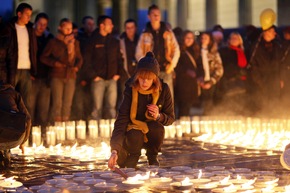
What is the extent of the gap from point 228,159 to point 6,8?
5855mm

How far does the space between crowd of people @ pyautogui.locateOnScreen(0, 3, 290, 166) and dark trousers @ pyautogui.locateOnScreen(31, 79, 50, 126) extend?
0.02 m

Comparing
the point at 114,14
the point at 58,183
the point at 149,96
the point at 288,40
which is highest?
the point at 114,14

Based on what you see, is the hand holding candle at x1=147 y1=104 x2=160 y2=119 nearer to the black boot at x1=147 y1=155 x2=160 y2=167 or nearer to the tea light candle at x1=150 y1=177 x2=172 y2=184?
the black boot at x1=147 y1=155 x2=160 y2=167

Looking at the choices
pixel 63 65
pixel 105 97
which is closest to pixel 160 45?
pixel 105 97

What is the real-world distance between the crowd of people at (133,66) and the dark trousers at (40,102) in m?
0.02

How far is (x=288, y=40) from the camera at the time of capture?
14742mm

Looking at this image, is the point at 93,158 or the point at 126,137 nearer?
the point at 126,137

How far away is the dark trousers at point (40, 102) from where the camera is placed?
43.7 ft

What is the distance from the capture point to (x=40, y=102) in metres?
13.4

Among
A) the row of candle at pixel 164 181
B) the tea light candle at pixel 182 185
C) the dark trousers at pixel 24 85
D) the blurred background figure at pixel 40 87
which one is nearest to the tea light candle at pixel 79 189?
the row of candle at pixel 164 181

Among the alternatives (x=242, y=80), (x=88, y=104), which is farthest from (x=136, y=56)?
(x=242, y=80)

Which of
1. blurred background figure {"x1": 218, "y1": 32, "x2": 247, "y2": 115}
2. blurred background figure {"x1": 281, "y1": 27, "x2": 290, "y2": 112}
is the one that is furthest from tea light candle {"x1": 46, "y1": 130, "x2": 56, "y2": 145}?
blurred background figure {"x1": 281, "y1": 27, "x2": 290, "y2": 112}

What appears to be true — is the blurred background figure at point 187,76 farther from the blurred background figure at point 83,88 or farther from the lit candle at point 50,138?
the lit candle at point 50,138

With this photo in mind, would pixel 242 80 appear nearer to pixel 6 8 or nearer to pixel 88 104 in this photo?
pixel 88 104
